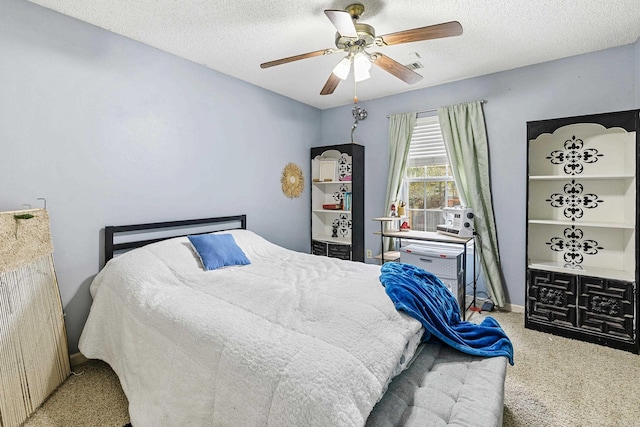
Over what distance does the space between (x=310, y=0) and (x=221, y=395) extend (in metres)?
2.33

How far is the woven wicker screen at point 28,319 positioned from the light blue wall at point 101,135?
193mm

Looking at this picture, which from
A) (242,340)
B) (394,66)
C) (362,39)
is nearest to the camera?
(242,340)

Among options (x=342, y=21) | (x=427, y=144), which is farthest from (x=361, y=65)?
(x=427, y=144)

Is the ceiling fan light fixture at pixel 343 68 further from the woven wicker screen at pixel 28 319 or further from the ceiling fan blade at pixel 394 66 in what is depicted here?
the woven wicker screen at pixel 28 319

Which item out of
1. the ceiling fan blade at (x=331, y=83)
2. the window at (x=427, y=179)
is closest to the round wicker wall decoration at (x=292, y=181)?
the window at (x=427, y=179)

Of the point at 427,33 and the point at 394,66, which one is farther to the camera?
the point at 394,66

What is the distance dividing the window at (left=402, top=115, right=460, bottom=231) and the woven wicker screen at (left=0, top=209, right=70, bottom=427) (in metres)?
3.67

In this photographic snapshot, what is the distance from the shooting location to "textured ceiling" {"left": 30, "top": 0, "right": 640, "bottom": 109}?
2.18 metres

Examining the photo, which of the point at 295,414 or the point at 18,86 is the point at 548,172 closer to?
the point at 295,414

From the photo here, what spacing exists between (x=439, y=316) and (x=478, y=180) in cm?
222

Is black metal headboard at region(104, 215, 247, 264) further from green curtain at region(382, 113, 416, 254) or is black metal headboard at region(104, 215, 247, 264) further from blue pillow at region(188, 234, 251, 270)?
green curtain at region(382, 113, 416, 254)

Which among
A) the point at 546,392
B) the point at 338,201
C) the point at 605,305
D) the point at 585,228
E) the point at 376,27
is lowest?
the point at 546,392

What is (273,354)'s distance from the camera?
1.29 meters

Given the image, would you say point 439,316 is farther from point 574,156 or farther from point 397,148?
point 397,148
